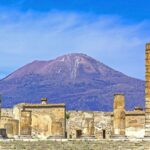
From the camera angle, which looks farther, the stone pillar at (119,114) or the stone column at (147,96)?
the stone pillar at (119,114)

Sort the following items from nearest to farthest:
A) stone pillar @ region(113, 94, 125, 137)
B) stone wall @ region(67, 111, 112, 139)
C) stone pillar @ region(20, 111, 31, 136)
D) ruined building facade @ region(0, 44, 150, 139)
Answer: stone pillar @ region(113, 94, 125, 137)
stone pillar @ region(20, 111, 31, 136)
ruined building facade @ region(0, 44, 150, 139)
stone wall @ region(67, 111, 112, 139)

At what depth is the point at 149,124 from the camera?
23.1 m

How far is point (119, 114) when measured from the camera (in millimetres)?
36719

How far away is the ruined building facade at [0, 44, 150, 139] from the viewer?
38.2 meters

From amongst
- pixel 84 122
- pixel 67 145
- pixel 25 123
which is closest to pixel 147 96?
pixel 67 145

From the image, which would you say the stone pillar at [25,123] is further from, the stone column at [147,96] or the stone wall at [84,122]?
the stone column at [147,96]

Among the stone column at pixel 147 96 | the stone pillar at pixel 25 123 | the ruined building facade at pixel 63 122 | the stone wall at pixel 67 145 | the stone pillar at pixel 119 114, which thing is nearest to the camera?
the stone column at pixel 147 96

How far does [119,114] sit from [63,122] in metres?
5.76

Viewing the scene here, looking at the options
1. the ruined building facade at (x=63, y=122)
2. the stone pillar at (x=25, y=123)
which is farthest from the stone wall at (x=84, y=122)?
the stone pillar at (x=25, y=123)

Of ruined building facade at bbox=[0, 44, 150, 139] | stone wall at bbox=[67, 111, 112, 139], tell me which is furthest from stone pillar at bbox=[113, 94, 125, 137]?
stone wall at bbox=[67, 111, 112, 139]

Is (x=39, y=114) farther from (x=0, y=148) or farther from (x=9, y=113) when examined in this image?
(x=0, y=148)

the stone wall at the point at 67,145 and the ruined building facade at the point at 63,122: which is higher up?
the ruined building facade at the point at 63,122

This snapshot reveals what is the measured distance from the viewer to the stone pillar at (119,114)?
3622cm

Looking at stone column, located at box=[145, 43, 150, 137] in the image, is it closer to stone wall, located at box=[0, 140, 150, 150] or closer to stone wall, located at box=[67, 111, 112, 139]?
stone wall, located at box=[0, 140, 150, 150]
